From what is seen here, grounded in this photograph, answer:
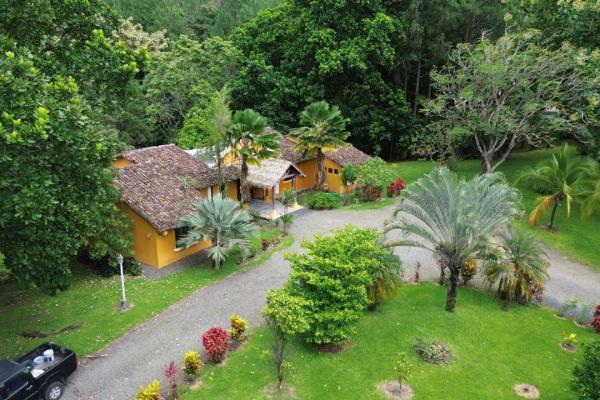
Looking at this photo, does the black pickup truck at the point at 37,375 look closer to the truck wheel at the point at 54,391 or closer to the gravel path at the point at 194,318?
the truck wheel at the point at 54,391

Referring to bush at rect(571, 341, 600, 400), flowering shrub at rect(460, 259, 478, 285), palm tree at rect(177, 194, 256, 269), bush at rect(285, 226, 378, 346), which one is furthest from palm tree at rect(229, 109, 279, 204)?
bush at rect(571, 341, 600, 400)

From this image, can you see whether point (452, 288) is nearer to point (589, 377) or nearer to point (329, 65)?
point (589, 377)

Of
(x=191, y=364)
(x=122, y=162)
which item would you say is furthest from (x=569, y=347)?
(x=122, y=162)

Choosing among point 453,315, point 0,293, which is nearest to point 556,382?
point 453,315

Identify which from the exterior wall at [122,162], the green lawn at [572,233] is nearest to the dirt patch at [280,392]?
the green lawn at [572,233]

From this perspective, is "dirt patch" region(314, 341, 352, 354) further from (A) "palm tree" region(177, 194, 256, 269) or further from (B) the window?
(B) the window

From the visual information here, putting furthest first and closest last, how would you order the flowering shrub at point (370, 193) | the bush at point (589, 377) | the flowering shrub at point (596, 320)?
the flowering shrub at point (370, 193)
the flowering shrub at point (596, 320)
the bush at point (589, 377)
